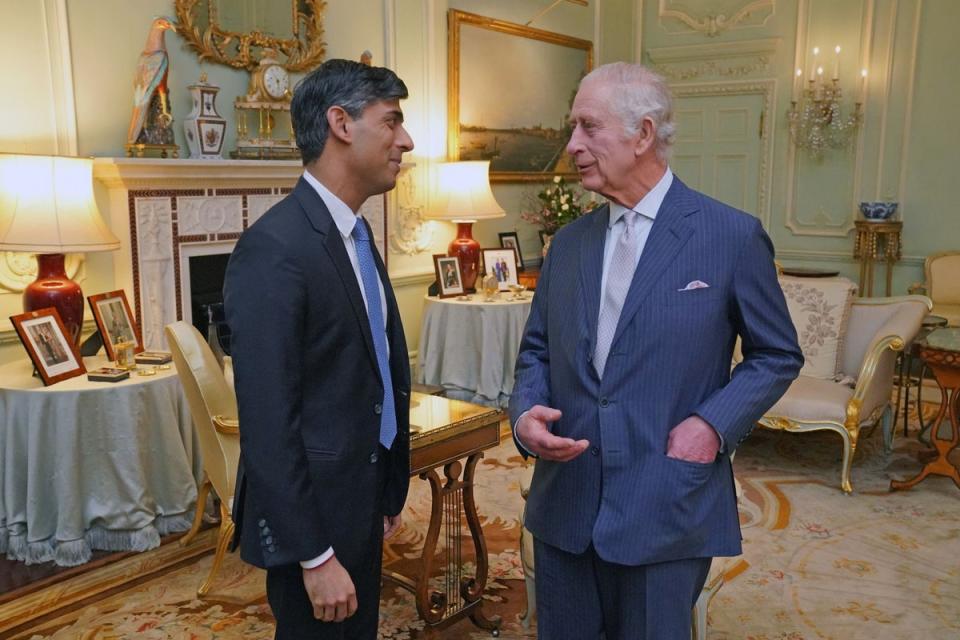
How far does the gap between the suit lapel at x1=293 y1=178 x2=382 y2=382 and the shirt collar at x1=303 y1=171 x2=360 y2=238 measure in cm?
1

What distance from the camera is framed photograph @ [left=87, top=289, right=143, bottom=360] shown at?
367 centimetres

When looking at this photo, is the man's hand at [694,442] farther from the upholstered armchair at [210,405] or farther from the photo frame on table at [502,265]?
the photo frame on table at [502,265]

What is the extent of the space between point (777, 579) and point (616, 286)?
2210mm

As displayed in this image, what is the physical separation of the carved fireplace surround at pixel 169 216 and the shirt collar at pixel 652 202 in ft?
9.71

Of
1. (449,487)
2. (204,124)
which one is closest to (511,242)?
(204,124)

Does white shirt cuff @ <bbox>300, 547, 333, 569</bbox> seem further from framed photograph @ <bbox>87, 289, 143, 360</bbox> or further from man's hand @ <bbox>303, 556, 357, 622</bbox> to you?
framed photograph @ <bbox>87, 289, 143, 360</bbox>

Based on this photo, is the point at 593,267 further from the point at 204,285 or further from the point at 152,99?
the point at 204,285

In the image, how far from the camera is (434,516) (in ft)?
9.13

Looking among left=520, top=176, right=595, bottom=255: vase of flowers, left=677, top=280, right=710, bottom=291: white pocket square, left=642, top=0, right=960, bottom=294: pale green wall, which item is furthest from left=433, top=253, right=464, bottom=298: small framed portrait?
left=677, top=280, right=710, bottom=291: white pocket square

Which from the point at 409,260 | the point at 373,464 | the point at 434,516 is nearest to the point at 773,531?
the point at 434,516

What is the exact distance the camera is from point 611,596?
163cm

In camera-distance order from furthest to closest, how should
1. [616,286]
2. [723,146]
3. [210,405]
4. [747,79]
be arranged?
1. [723,146]
2. [747,79]
3. [210,405]
4. [616,286]

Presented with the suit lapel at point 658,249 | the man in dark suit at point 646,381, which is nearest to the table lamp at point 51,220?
the man in dark suit at point 646,381

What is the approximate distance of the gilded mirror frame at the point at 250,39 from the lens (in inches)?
171
